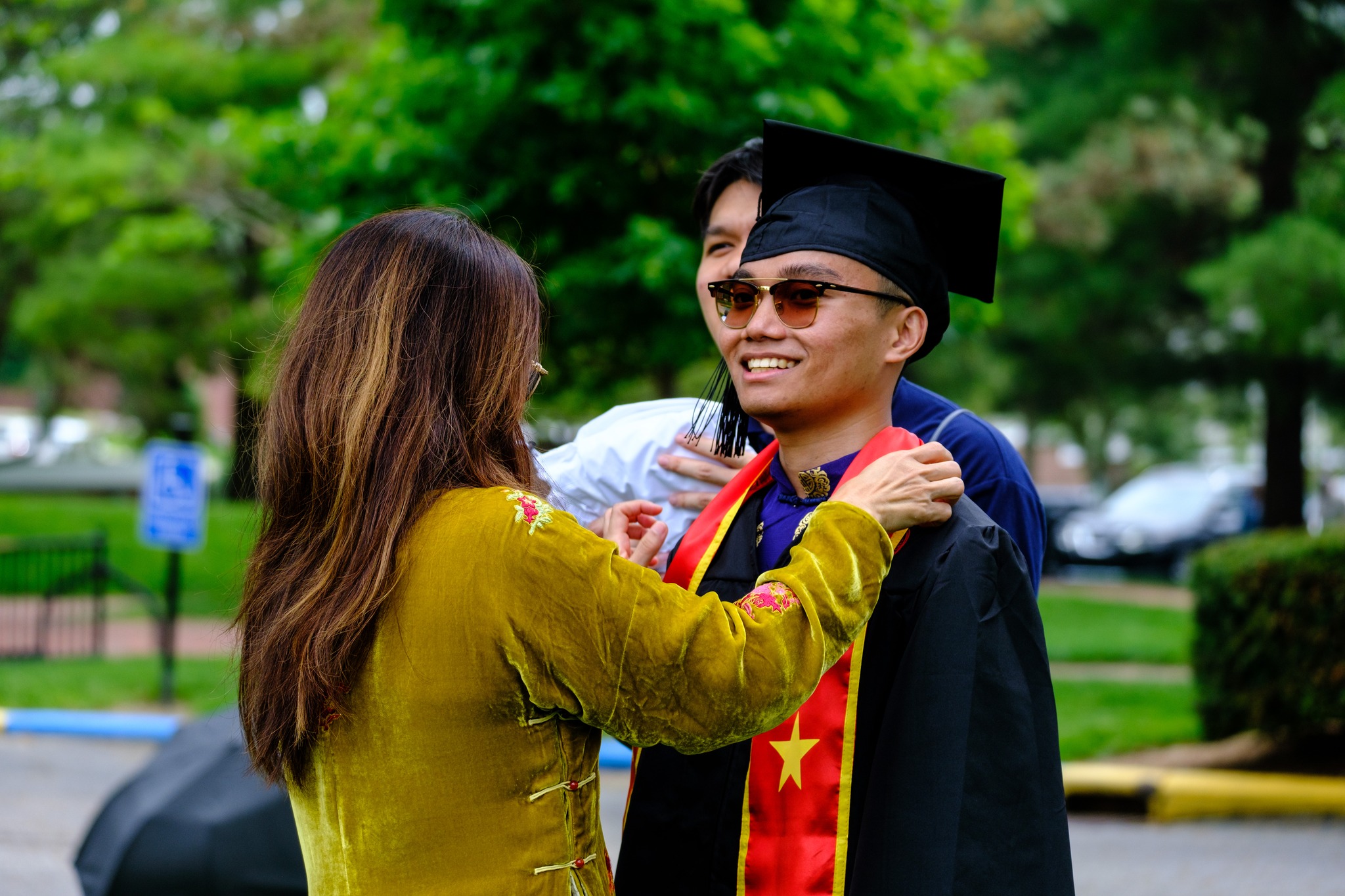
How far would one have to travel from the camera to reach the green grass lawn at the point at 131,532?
52.6ft

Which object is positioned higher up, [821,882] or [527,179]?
[527,179]

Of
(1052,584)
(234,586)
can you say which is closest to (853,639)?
(234,586)

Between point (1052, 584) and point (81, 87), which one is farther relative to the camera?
point (1052, 584)

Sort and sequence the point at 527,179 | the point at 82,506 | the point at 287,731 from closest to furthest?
1. the point at 287,731
2. the point at 527,179
3. the point at 82,506

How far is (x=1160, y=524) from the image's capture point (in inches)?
841

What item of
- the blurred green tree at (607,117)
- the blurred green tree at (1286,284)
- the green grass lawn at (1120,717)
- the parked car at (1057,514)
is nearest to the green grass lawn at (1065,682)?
the green grass lawn at (1120,717)

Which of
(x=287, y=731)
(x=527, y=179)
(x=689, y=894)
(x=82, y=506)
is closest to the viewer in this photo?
(x=287, y=731)

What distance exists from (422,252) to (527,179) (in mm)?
5643

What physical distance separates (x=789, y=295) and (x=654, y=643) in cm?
77

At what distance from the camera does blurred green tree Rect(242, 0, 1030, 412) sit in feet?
22.6

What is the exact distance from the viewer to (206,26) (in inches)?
681

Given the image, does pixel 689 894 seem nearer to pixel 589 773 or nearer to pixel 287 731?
pixel 589 773

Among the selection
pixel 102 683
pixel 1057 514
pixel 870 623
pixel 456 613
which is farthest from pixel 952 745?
pixel 1057 514

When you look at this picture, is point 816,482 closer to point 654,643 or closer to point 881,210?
point 881,210
